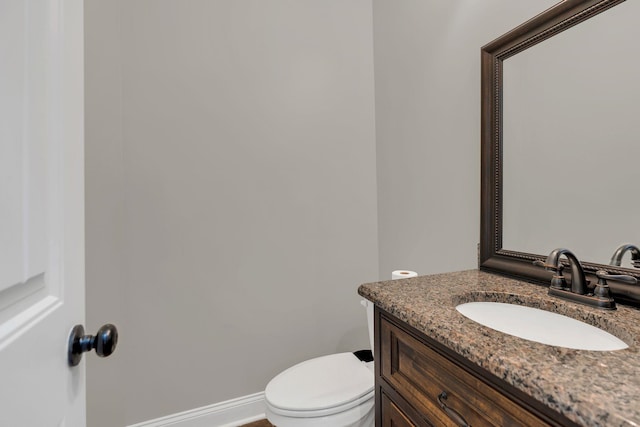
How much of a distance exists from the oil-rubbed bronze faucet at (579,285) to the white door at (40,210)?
1095 millimetres

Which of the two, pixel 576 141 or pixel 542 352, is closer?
pixel 542 352

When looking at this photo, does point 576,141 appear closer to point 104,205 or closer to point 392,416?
point 392,416

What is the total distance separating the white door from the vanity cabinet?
0.72 meters

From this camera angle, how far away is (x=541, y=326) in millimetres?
841

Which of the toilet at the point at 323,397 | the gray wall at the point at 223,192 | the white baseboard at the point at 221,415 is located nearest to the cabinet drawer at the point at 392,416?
the toilet at the point at 323,397

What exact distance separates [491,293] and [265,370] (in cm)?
139

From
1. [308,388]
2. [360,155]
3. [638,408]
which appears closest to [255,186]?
[360,155]

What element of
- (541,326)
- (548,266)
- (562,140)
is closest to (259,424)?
(541,326)

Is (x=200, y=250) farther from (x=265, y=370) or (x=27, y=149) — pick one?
(x=27, y=149)

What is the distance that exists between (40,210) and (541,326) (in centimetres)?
114

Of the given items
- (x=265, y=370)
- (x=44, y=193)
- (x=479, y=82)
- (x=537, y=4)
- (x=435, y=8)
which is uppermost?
(x=435, y=8)

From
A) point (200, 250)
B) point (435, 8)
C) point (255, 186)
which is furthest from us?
point (255, 186)

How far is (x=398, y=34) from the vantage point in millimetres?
1783

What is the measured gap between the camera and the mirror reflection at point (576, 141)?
84cm
